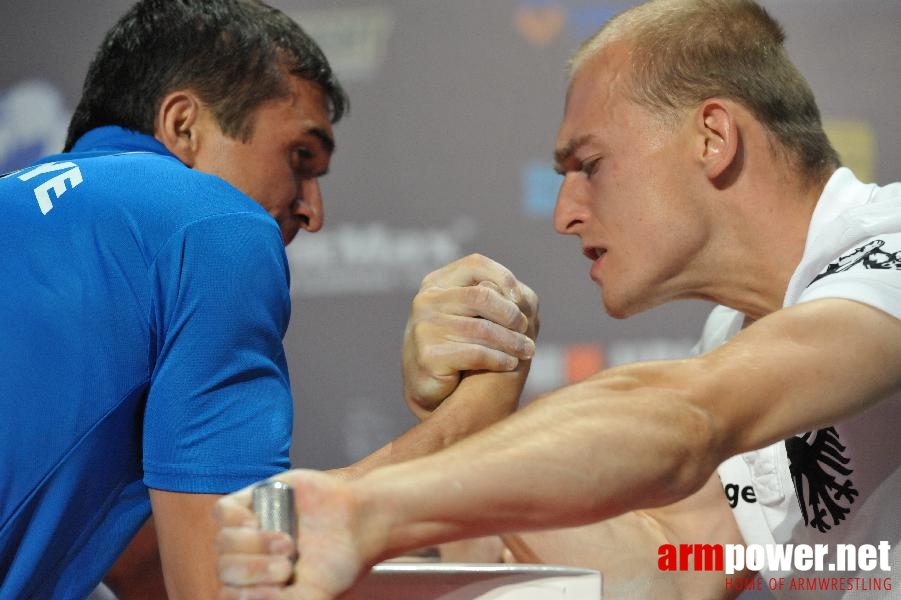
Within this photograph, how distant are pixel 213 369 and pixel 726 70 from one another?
0.96 m

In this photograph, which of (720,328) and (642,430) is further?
(720,328)

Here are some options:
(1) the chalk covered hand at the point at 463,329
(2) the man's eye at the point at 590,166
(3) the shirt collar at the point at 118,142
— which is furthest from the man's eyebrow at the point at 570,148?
(3) the shirt collar at the point at 118,142

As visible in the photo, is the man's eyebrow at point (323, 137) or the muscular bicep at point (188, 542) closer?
the muscular bicep at point (188, 542)

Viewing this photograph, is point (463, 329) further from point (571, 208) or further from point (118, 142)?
point (118, 142)

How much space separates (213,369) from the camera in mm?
963

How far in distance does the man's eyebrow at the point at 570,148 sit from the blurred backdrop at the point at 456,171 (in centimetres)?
119

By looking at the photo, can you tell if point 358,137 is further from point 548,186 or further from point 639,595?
point 639,595

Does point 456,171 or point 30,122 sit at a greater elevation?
point 30,122

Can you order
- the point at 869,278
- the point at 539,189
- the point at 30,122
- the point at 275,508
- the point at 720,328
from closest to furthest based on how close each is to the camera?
the point at 275,508 → the point at 869,278 → the point at 720,328 → the point at 539,189 → the point at 30,122

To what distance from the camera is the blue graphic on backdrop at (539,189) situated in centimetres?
281

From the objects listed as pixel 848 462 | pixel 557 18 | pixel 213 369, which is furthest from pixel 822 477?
pixel 557 18

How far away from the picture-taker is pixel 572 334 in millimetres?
2777

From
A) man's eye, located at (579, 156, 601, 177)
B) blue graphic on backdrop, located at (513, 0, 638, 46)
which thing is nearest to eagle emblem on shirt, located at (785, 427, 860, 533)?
man's eye, located at (579, 156, 601, 177)

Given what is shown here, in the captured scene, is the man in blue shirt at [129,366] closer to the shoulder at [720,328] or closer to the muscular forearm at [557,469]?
the muscular forearm at [557,469]
